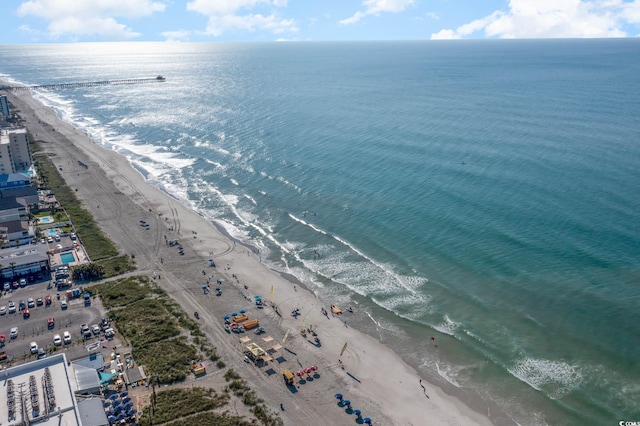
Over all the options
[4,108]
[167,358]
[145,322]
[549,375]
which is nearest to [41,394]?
[167,358]

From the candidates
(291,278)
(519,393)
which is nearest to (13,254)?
(291,278)

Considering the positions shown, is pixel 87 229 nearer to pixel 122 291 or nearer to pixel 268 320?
pixel 122 291

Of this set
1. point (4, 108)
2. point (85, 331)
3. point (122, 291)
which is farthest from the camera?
point (4, 108)

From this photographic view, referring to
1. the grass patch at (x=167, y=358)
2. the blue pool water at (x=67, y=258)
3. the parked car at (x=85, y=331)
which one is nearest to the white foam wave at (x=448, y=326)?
the grass patch at (x=167, y=358)

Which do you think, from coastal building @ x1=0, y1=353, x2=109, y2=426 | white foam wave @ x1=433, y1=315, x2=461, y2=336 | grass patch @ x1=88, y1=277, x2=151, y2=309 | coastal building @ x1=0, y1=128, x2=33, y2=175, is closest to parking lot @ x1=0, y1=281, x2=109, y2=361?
grass patch @ x1=88, y1=277, x2=151, y2=309

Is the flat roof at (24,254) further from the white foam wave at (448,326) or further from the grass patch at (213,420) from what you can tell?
the white foam wave at (448,326)

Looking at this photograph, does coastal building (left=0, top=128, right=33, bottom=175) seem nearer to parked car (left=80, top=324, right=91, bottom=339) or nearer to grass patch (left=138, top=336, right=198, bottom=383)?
parked car (left=80, top=324, right=91, bottom=339)

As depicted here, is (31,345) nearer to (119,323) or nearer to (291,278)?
(119,323)
